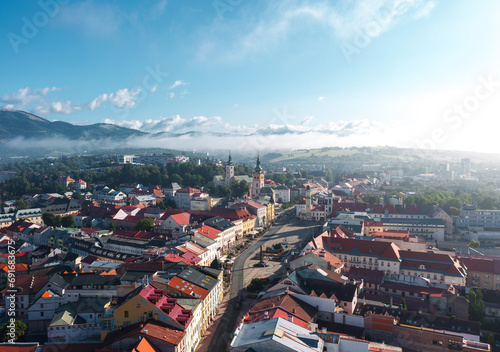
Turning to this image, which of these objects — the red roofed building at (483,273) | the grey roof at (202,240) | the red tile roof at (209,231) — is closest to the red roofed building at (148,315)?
the grey roof at (202,240)

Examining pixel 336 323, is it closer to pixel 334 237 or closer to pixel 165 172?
pixel 334 237

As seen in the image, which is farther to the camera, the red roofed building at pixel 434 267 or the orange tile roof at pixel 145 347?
the red roofed building at pixel 434 267

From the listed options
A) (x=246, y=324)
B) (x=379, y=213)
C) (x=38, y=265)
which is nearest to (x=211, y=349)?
(x=246, y=324)

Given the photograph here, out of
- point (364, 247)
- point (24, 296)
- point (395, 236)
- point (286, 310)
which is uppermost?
point (286, 310)

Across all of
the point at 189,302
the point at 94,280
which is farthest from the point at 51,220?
the point at 189,302

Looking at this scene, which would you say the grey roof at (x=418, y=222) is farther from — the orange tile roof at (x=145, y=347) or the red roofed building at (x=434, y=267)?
the orange tile roof at (x=145, y=347)

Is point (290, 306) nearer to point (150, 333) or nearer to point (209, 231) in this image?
point (150, 333)

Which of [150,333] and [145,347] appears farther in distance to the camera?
[150,333]

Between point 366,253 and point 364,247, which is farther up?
point 364,247
